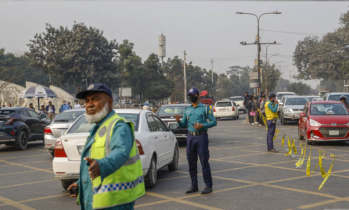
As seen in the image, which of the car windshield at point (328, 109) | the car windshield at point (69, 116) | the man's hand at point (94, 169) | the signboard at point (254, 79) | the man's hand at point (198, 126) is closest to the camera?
the man's hand at point (94, 169)

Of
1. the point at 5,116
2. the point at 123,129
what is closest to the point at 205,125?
the point at 123,129

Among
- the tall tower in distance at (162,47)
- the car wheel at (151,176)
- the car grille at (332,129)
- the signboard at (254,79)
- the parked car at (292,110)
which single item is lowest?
the car wheel at (151,176)

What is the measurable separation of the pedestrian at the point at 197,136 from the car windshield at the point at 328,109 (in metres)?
9.11

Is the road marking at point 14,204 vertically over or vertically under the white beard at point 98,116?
under

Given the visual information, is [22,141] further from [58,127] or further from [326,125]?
[326,125]

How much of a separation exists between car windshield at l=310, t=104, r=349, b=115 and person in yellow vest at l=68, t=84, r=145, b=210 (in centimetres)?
1355

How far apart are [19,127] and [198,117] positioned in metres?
10.0

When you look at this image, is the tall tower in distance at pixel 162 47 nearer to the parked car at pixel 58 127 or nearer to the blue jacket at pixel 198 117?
the parked car at pixel 58 127

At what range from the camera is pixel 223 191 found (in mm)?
8102

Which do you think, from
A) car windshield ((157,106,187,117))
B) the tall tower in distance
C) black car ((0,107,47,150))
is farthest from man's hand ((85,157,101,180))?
the tall tower in distance

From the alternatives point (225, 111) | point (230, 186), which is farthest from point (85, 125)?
point (225, 111)

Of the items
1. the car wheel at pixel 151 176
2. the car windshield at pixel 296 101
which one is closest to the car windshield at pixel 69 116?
the car wheel at pixel 151 176

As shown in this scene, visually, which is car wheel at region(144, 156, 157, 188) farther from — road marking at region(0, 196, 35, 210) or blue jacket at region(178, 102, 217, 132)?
road marking at region(0, 196, 35, 210)

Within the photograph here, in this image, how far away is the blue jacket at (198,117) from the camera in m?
7.93
